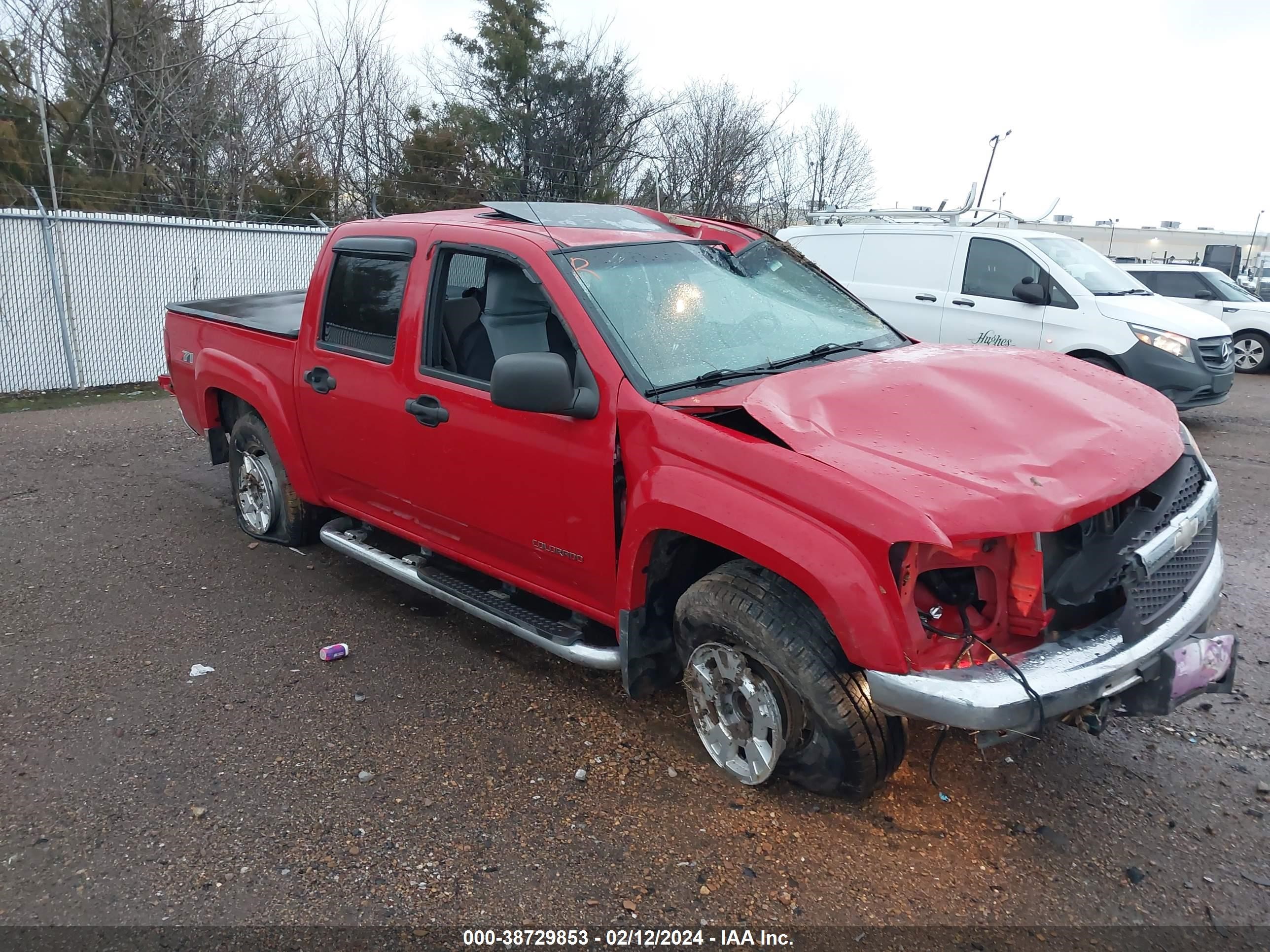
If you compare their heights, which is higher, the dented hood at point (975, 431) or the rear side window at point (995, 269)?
the rear side window at point (995, 269)

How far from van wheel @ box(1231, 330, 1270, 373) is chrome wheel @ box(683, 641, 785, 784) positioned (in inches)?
566

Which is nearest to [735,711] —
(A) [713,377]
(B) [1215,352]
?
(A) [713,377]

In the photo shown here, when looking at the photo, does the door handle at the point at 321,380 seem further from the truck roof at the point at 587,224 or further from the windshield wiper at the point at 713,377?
the windshield wiper at the point at 713,377

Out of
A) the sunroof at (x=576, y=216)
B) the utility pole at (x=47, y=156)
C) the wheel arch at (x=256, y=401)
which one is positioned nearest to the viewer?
the sunroof at (x=576, y=216)

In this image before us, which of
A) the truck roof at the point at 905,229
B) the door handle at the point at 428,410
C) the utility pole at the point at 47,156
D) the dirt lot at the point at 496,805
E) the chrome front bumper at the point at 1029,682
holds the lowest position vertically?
the dirt lot at the point at 496,805

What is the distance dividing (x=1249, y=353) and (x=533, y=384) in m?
15.0

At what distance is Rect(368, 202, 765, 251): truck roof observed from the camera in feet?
12.2

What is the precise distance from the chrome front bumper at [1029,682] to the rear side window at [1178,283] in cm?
1368

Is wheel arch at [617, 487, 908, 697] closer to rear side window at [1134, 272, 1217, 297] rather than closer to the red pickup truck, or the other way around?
the red pickup truck

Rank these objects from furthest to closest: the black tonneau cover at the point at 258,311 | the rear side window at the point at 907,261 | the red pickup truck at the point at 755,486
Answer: the rear side window at the point at 907,261, the black tonneau cover at the point at 258,311, the red pickup truck at the point at 755,486

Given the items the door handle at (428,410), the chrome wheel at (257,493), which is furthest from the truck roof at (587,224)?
the chrome wheel at (257,493)

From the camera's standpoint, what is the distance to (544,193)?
18688 millimetres

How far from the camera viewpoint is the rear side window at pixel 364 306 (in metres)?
4.12

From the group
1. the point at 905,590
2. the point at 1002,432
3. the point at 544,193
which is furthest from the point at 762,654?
the point at 544,193
